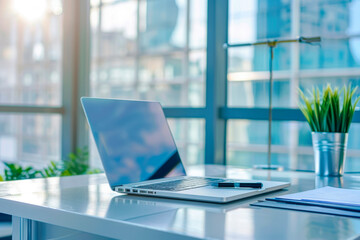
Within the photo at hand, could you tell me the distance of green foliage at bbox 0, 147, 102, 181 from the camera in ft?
8.25

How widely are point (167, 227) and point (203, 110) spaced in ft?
6.59

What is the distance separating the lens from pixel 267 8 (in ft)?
8.94

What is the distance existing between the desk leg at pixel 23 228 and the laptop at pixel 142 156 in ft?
0.69

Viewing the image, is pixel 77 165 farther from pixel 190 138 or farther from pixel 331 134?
pixel 331 134

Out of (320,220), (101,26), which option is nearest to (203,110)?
(101,26)

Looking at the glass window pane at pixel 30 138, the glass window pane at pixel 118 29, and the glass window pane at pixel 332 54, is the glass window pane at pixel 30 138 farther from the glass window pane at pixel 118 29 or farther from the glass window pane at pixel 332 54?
the glass window pane at pixel 332 54

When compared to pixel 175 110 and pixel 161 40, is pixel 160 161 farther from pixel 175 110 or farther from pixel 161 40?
pixel 161 40

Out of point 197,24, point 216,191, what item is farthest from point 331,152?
point 197,24

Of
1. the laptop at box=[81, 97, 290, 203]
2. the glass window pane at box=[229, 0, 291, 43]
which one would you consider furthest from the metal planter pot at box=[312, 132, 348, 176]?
the glass window pane at box=[229, 0, 291, 43]

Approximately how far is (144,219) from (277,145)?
2040mm

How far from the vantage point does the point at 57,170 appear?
281 centimetres

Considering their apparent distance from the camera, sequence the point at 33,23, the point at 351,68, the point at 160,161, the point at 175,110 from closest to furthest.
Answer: the point at 160,161 → the point at 351,68 → the point at 175,110 → the point at 33,23

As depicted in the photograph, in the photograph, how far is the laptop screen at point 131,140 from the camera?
3.81 ft

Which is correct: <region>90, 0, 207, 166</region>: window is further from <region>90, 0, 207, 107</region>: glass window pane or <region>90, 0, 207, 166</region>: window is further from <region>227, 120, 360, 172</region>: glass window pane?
<region>227, 120, 360, 172</region>: glass window pane
